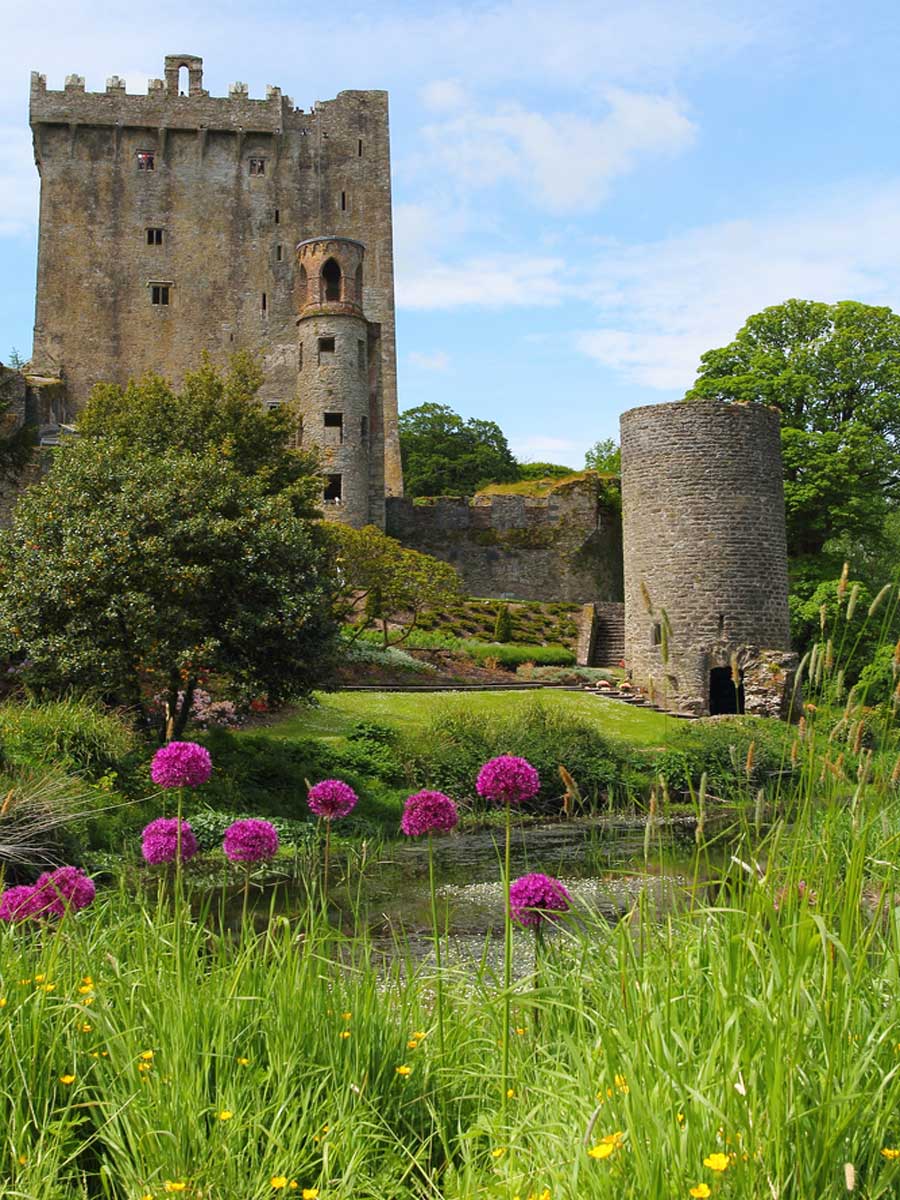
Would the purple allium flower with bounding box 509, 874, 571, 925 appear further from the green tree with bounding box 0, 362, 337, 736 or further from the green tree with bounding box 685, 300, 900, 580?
the green tree with bounding box 685, 300, 900, 580

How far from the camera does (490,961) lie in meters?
7.45

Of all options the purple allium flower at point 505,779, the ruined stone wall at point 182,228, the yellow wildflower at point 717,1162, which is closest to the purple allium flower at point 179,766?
the purple allium flower at point 505,779

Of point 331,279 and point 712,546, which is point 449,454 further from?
point 712,546

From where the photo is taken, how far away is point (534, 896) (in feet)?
13.0

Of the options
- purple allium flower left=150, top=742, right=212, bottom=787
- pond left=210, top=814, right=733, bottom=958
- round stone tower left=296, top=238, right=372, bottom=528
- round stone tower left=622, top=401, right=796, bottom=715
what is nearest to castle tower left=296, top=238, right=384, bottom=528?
round stone tower left=296, top=238, right=372, bottom=528

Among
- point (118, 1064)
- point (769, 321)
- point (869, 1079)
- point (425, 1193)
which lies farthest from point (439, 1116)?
point (769, 321)

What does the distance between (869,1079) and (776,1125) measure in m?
0.49

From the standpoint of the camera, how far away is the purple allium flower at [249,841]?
4.39m

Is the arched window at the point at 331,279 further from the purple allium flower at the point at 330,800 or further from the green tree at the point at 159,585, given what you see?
the purple allium flower at the point at 330,800

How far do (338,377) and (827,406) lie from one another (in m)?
14.6

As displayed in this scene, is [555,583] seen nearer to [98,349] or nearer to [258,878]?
[98,349]

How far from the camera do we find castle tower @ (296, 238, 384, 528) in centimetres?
3647

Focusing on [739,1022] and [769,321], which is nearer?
[739,1022]

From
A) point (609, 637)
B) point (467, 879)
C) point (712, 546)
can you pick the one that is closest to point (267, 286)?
point (609, 637)
